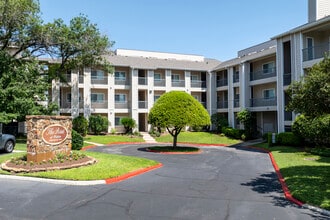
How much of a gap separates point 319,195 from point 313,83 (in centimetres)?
400

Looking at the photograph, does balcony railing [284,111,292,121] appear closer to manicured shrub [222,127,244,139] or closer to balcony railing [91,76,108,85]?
manicured shrub [222,127,244,139]

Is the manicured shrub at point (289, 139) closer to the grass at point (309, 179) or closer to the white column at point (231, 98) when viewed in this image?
the grass at point (309, 179)

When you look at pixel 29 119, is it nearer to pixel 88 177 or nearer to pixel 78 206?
pixel 88 177

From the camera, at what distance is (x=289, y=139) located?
23000 millimetres

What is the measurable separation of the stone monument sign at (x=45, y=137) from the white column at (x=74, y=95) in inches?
785

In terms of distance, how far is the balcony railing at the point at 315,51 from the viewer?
71.9 ft

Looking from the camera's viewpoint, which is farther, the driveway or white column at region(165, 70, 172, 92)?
white column at region(165, 70, 172, 92)

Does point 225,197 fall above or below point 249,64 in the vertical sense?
below

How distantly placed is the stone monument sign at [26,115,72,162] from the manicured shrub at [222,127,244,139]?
21123 mm

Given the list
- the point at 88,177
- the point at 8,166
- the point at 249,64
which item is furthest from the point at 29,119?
the point at 249,64

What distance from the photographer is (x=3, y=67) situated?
75.5 ft

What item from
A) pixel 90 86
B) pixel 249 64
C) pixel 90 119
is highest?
pixel 249 64

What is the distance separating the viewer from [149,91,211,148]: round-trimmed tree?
71.0 ft

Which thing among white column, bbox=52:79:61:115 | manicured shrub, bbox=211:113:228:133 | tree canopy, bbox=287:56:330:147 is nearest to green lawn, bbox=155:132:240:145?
manicured shrub, bbox=211:113:228:133
